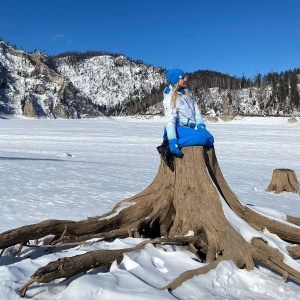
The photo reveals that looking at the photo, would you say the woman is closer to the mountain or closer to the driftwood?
the driftwood

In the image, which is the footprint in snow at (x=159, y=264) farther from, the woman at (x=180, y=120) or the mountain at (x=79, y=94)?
the mountain at (x=79, y=94)

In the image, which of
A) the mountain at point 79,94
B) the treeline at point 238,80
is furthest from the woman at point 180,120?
the treeline at point 238,80

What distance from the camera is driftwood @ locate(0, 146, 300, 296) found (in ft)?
12.7

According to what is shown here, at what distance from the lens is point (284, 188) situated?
35.0 ft

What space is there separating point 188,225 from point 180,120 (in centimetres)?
117

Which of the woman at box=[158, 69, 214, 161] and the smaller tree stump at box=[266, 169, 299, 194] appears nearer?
the woman at box=[158, 69, 214, 161]

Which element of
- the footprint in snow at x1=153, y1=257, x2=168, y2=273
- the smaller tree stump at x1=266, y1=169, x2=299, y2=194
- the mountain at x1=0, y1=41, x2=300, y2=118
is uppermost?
the mountain at x1=0, y1=41, x2=300, y2=118

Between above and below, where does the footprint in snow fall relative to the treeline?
below

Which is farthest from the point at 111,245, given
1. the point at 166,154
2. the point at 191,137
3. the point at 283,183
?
the point at 283,183

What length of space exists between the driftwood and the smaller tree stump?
6.04 metres

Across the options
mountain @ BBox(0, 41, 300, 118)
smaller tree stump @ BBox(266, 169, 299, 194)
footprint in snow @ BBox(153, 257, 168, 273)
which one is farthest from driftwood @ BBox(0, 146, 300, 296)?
mountain @ BBox(0, 41, 300, 118)

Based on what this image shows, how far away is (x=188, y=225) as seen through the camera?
450cm

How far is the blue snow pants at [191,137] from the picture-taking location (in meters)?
Answer: 4.54

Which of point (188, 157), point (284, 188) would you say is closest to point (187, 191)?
point (188, 157)
